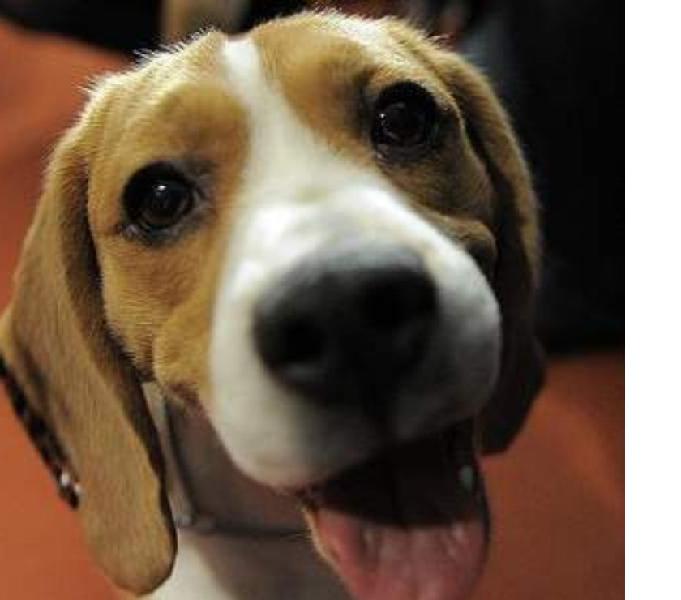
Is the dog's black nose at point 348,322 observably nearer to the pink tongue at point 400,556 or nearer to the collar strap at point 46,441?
the pink tongue at point 400,556

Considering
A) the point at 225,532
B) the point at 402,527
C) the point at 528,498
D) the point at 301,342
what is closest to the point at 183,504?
the point at 225,532

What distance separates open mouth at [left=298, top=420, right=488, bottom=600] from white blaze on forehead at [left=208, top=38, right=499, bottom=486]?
8 cm

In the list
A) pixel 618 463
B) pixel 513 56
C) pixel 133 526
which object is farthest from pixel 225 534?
pixel 513 56

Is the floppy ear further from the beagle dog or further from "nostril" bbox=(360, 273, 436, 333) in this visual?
"nostril" bbox=(360, 273, 436, 333)

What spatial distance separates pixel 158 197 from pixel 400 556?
0.36 m

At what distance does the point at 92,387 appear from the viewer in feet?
3.71

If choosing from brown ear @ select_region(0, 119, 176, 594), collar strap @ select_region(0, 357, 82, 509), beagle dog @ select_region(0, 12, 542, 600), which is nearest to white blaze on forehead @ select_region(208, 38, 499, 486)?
beagle dog @ select_region(0, 12, 542, 600)

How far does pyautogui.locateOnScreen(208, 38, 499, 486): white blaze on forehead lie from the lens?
0.86m

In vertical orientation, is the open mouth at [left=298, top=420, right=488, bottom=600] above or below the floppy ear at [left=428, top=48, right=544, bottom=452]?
below

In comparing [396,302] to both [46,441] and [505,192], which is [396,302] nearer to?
[505,192]

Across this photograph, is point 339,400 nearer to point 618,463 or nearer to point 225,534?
point 225,534

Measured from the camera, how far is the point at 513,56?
1794mm

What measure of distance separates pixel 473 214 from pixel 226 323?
0.31 meters

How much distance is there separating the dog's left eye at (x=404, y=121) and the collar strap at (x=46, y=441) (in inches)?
17.6
